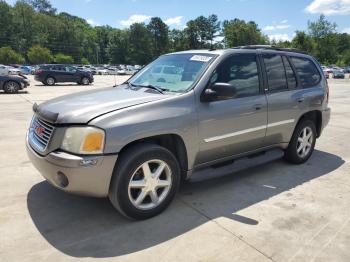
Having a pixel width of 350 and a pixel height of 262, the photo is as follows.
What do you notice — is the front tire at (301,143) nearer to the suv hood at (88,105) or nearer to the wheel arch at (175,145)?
the wheel arch at (175,145)

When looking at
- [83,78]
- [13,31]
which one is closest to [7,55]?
[13,31]

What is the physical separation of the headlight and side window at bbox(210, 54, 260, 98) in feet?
5.09

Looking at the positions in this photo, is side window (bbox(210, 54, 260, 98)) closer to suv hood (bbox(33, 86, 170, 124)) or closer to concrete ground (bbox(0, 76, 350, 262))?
suv hood (bbox(33, 86, 170, 124))

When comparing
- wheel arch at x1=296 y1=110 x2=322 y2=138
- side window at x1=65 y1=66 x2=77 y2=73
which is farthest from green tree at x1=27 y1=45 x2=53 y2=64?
wheel arch at x1=296 y1=110 x2=322 y2=138

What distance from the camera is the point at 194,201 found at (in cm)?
406

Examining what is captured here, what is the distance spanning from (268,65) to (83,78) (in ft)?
74.0

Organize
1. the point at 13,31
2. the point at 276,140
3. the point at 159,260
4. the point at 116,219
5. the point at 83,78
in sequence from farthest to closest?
the point at 13,31, the point at 83,78, the point at 276,140, the point at 116,219, the point at 159,260

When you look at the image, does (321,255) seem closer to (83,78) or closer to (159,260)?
(159,260)

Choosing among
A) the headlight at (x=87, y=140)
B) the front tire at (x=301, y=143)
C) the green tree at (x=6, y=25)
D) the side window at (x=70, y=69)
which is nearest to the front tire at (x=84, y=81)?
the side window at (x=70, y=69)

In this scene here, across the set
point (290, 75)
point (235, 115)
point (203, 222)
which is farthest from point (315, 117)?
point (203, 222)

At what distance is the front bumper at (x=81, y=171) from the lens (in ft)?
10.2

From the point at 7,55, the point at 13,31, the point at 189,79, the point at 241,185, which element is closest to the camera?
the point at 189,79

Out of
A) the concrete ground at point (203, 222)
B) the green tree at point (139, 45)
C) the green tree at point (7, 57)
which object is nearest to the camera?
the concrete ground at point (203, 222)

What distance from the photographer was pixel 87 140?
3.13 metres
